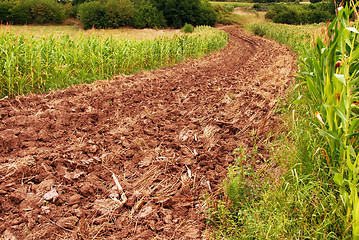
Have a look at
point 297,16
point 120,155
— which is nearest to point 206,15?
point 297,16

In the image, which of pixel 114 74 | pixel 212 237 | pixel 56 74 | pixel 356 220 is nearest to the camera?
pixel 356 220

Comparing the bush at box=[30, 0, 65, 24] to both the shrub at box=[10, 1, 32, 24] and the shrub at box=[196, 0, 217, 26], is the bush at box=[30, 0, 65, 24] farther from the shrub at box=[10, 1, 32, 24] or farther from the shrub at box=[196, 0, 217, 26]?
the shrub at box=[196, 0, 217, 26]

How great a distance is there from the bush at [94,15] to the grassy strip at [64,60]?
76.9 feet

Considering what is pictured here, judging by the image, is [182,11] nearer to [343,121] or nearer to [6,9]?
[6,9]

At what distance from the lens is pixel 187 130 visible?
3.99 metres

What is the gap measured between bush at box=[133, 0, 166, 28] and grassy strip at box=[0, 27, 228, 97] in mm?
24181

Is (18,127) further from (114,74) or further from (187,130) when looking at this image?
(114,74)

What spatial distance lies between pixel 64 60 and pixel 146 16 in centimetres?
2838

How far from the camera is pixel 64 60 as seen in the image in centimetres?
652

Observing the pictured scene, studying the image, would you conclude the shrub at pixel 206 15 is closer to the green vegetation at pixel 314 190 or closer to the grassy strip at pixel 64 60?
the grassy strip at pixel 64 60

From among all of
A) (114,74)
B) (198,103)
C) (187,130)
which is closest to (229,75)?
(198,103)

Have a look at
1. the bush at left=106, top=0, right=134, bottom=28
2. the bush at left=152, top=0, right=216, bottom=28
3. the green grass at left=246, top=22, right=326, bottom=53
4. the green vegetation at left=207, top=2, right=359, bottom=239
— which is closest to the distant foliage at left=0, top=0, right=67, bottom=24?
the bush at left=106, top=0, right=134, bottom=28

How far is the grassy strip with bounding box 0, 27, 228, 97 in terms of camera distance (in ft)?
17.9

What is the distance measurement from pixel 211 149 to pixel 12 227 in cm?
236
